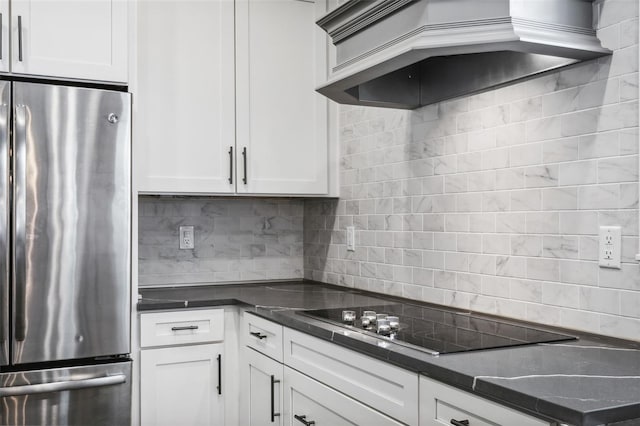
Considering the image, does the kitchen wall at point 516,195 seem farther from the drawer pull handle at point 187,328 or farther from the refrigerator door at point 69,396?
the refrigerator door at point 69,396

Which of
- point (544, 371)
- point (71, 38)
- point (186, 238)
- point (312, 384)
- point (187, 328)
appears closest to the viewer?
point (544, 371)

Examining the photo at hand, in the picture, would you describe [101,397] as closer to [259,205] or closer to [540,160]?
[259,205]

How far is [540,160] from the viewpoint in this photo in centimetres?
204

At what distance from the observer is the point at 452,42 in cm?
175

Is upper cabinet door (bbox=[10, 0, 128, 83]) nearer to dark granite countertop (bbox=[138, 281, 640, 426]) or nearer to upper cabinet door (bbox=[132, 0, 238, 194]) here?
upper cabinet door (bbox=[132, 0, 238, 194])

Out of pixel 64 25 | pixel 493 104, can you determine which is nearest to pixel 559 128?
pixel 493 104

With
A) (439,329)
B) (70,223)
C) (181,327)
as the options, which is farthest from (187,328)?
(439,329)

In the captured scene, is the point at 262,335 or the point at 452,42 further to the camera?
the point at 262,335

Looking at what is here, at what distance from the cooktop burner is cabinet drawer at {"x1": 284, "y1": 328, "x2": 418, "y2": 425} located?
8 cm

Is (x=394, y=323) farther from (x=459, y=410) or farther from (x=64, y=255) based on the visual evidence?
(x=64, y=255)

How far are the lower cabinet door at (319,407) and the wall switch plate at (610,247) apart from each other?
727 mm

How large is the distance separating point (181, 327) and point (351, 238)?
92cm

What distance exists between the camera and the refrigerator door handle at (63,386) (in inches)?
91.1

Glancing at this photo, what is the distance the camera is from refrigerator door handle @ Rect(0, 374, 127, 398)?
2.31 m
